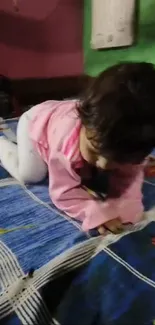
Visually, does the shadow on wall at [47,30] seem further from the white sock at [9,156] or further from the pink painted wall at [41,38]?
the white sock at [9,156]

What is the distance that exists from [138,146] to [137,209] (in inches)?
8.4

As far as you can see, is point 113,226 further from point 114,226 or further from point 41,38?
point 41,38

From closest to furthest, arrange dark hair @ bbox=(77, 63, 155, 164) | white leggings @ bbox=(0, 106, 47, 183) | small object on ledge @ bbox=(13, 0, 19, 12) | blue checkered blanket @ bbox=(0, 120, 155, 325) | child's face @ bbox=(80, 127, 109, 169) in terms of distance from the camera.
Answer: blue checkered blanket @ bbox=(0, 120, 155, 325) → dark hair @ bbox=(77, 63, 155, 164) → child's face @ bbox=(80, 127, 109, 169) → white leggings @ bbox=(0, 106, 47, 183) → small object on ledge @ bbox=(13, 0, 19, 12)

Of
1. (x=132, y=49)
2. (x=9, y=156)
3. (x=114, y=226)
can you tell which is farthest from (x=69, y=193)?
(x=132, y=49)

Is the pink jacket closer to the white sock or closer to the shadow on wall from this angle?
the white sock

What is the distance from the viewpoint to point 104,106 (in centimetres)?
84

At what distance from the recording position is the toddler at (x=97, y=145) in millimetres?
828

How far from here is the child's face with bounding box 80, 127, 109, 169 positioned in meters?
0.92

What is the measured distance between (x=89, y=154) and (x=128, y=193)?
0.45 feet

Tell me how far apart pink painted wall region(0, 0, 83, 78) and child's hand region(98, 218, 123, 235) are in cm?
144

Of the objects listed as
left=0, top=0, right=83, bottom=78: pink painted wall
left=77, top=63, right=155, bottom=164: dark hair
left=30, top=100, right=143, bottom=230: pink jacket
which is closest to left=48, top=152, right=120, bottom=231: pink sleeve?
left=30, top=100, right=143, bottom=230: pink jacket

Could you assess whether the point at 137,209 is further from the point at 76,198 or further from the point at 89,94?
the point at 89,94

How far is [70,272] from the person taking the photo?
2.52ft

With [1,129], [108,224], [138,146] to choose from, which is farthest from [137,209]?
[1,129]
